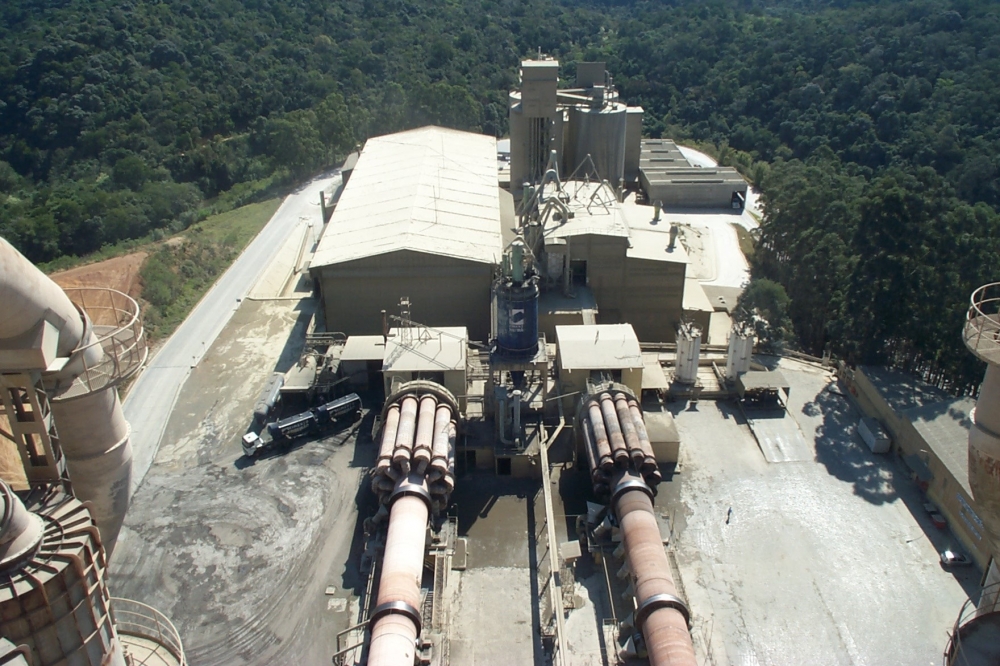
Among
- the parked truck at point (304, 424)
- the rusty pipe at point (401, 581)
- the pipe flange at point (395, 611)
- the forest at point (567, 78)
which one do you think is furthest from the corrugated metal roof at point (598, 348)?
the pipe flange at point (395, 611)

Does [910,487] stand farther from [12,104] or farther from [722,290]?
[12,104]

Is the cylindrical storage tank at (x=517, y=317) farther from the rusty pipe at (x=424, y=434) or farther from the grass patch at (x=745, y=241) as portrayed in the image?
the grass patch at (x=745, y=241)

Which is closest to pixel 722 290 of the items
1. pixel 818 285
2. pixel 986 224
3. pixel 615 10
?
pixel 818 285

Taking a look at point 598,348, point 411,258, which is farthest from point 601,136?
point 598,348

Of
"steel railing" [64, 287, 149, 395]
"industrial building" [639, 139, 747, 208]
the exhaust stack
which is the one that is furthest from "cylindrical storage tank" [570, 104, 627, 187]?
the exhaust stack

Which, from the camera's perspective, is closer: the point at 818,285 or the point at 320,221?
the point at 818,285

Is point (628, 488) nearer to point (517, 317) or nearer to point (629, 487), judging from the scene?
point (629, 487)
